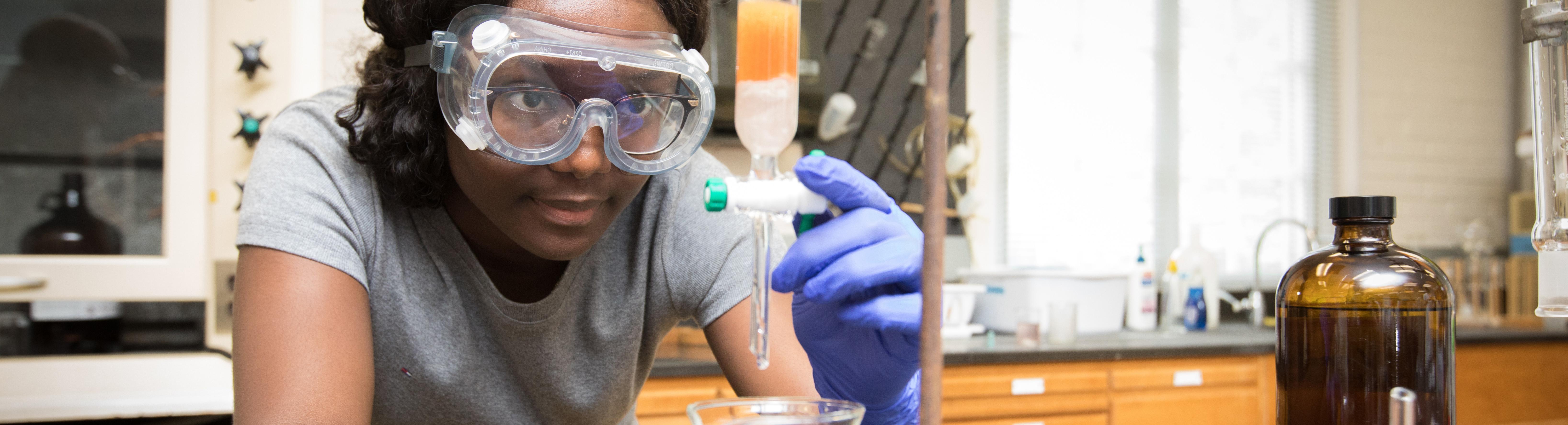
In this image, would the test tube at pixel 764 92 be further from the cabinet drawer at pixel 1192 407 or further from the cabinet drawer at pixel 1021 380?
the cabinet drawer at pixel 1192 407

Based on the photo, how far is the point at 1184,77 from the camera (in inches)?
144

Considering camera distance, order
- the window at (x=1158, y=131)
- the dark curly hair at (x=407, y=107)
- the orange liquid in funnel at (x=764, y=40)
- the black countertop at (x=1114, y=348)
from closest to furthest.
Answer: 1. the orange liquid in funnel at (x=764, y=40)
2. the dark curly hair at (x=407, y=107)
3. the black countertop at (x=1114, y=348)
4. the window at (x=1158, y=131)

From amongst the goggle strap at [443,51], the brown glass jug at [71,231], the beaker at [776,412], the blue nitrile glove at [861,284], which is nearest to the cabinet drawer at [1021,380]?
the blue nitrile glove at [861,284]

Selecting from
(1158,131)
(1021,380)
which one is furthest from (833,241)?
(1158,131)

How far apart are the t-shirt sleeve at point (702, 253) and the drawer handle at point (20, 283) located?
74.5 inches

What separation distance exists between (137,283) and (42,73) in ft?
1.88

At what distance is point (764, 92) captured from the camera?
717mm

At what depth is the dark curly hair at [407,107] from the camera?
94cm

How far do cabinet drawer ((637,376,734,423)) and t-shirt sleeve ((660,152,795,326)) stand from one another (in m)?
1.08

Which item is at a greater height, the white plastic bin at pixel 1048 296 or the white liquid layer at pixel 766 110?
the white liquid layer at pixel 766 110

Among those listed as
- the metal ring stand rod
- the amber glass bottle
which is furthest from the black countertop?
the metal ring stand rod

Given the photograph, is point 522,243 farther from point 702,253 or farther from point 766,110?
point 766,110

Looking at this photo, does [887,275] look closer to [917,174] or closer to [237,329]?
[237,329]

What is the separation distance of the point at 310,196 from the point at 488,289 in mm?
227
